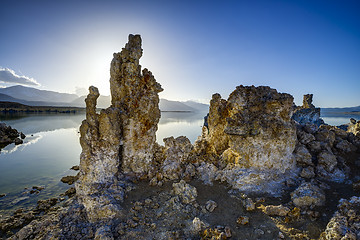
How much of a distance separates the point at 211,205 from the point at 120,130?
6714 mm

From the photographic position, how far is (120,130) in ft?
35.4

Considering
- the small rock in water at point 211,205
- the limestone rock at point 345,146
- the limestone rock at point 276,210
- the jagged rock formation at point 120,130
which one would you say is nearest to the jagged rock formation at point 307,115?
the limestone rock at point 345,146

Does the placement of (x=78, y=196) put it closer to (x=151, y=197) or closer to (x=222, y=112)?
(x=151, y=197)

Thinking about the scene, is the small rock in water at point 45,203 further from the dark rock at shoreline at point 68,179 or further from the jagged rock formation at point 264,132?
the jagged rock formation at point 264,132

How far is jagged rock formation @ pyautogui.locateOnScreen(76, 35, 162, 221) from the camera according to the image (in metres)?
9.51

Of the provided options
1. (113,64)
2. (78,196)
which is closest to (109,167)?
(78,196)

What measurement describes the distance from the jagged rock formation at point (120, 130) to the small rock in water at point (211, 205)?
172 inches

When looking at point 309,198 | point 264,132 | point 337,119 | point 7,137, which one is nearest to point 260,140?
point 264,132

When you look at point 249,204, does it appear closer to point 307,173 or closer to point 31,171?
point 307,173

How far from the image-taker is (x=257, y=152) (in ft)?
34.5

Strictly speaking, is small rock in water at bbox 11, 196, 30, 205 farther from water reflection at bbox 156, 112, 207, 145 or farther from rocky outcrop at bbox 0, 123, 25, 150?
rocky outcrop at bbox 0, 123, 25, 150

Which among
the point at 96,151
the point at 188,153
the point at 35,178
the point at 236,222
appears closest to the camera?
the point at 236,222

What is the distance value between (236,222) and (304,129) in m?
9.68

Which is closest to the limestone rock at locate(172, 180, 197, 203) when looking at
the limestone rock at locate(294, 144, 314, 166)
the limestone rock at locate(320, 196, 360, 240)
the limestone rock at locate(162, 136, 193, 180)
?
the limestone rock at locate(162, 136, 193, 180)
